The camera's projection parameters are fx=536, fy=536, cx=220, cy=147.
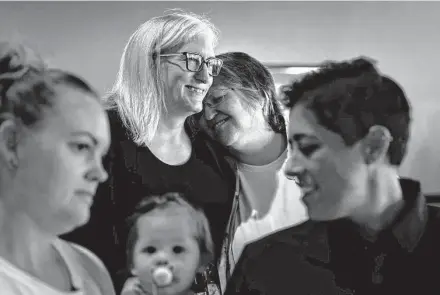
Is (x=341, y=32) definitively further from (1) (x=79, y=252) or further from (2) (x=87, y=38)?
(1) (x=79, y=252)

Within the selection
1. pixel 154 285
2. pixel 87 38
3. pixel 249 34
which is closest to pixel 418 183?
pixel 249 34

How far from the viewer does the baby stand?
170 cm

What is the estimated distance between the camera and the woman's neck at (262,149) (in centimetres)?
175

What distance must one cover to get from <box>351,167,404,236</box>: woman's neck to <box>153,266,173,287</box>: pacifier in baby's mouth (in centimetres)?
63

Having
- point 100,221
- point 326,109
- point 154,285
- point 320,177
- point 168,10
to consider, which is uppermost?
point 168,10

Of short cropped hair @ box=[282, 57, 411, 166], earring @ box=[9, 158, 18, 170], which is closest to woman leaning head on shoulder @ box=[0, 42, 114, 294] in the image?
earring @ box=[9, 158, 18, 170]

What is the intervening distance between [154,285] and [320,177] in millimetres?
643

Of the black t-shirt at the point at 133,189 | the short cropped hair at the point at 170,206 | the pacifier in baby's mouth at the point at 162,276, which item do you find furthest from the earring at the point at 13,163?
the pacifier in baby's mouth at the point at 162,276

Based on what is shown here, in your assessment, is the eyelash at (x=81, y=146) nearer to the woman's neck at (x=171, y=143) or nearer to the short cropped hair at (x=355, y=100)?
the woman's neck at (x=171, y=143)

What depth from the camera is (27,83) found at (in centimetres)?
165

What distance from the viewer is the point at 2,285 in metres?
1.61

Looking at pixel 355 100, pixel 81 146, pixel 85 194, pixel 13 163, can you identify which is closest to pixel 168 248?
pixel 85 194

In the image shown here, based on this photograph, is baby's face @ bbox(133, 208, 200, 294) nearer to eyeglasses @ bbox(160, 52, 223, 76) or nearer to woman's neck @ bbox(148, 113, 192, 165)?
woman's neck @ bbox(148, 113, 192, 165)

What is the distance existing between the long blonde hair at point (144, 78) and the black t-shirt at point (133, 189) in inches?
1.7
